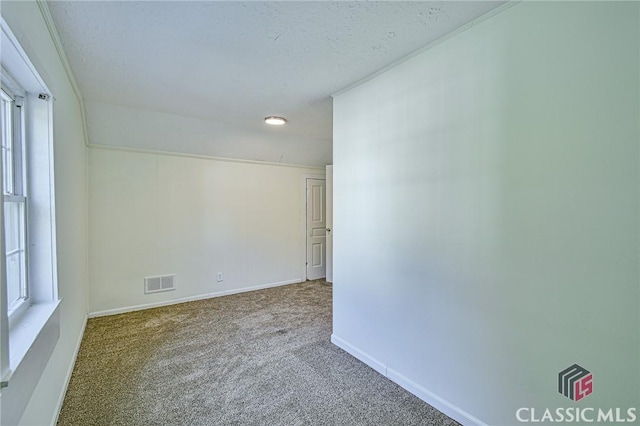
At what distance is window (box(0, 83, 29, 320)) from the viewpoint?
1479 millimetres

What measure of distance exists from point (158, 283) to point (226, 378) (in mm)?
2168

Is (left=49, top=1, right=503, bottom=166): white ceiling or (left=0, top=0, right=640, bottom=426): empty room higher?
(left=49, top=1, right=503, bottom=166): white ceiling

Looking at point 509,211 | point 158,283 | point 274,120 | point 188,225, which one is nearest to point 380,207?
point 509,211

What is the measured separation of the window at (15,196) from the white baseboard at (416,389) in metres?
2.21

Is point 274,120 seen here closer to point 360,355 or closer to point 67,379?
point 360,355

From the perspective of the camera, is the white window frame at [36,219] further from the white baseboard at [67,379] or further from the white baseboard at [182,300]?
the white baseboard at [182,300]

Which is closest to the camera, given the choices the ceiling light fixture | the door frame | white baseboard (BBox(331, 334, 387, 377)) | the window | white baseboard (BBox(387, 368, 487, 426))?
the window

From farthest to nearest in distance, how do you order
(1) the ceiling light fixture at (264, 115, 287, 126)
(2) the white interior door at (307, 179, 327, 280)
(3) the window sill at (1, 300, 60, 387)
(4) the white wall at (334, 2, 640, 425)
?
(2) the white interior door at (307, 179, 327, 280), (1) the ceiling light fixture at (264, 115, 287, 126), (4) the white wall at (334, 2, 640, 425), (3) the window sill at (1, 300, 60, 387)

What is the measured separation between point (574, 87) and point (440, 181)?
0.76 metres

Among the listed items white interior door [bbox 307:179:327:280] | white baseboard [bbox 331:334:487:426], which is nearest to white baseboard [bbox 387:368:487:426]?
white baseboard [bbox 331:334:487:426]

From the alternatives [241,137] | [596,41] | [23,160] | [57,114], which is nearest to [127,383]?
[23,160]

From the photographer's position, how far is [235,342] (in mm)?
2879

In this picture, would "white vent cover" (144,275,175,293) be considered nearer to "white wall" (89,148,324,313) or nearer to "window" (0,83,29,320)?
"white wall" (89,148,324,313)

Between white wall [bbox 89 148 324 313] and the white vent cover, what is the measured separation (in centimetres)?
6
